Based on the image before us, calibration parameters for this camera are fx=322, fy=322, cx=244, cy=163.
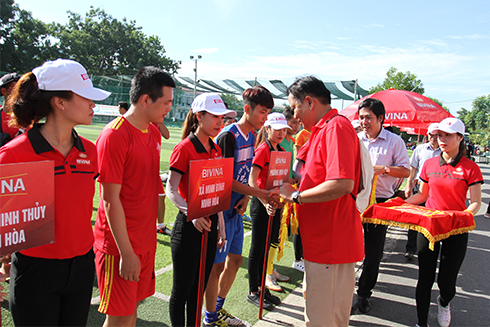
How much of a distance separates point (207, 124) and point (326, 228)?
4.01ft

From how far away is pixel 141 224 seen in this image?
82.8 inches

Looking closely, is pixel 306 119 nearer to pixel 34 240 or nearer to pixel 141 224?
pixel 141 224

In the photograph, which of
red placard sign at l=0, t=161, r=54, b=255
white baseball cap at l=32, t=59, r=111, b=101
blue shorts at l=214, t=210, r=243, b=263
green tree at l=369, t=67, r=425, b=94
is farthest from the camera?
green tree at l=369, t=67, r=425, b=94

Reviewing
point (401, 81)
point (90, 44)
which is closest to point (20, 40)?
point (90, 44)

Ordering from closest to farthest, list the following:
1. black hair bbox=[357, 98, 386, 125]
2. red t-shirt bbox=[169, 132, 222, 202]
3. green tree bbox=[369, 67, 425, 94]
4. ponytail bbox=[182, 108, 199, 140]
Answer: red t-shirt bbox=[169, 132, 222, 202] < ponytail bbox=[182, 108, 199, 140] < black hair bbox=[357, 98, 386, 125] < green tree bbox=[369, 67, 425, 94]

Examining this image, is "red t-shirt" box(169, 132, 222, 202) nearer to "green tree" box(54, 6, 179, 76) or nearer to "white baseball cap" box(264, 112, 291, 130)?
"white baseball cap" box(264, 112, 291, 130)

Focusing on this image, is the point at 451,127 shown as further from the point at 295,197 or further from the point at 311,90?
the point at 295,197

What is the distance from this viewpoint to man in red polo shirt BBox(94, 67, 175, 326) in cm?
191

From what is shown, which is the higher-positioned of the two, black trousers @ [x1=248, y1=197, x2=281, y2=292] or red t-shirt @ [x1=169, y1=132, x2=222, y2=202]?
red t-shirt @ [x1=169, y1=132, x2=222, y2=202]

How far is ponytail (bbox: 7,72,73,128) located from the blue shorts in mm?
1797

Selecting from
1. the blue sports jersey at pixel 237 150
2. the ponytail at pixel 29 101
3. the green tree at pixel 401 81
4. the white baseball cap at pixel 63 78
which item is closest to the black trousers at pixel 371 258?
the blue sports jersey at pixel 237 150

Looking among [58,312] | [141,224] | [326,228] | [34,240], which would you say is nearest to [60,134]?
[34,240]

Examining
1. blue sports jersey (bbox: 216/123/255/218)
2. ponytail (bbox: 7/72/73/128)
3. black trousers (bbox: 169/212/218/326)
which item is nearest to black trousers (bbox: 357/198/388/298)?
blue sports jersey (bbox: 216/123/255/218)

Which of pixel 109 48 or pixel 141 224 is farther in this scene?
pixel 109 48
